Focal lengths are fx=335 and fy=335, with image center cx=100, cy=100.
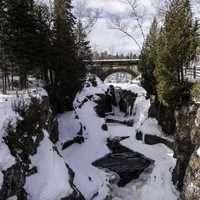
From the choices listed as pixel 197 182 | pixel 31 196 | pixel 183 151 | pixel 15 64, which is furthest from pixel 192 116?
pixel 15 64

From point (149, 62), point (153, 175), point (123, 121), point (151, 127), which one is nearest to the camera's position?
point (153, 175)

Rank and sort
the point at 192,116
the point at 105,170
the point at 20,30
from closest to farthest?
the point at 192,116
the point at 105,170
the point at 20,30

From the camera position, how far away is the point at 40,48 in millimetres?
20266

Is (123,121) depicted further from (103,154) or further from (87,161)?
(87,161)

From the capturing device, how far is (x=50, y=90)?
21.1m

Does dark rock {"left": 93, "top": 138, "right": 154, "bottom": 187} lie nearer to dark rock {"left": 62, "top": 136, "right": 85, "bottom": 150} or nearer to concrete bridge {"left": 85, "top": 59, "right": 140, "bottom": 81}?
dark rock {"left": 62, "top": 136, "right": 85, "bottom": 150}

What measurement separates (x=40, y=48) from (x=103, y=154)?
7.54 meters

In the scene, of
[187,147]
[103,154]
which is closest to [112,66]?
[103,154]

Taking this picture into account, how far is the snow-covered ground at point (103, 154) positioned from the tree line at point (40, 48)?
7.41ft

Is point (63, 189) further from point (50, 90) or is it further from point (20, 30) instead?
point (20, 30)

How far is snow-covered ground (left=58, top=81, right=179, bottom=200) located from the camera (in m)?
15.6

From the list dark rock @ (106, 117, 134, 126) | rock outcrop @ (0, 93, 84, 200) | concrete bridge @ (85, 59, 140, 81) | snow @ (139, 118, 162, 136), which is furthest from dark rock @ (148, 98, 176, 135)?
concrete bridge @ (85, 59, 140, 81)

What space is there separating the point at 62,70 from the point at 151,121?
734cm

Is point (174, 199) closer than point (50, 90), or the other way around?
point (174, 199)
